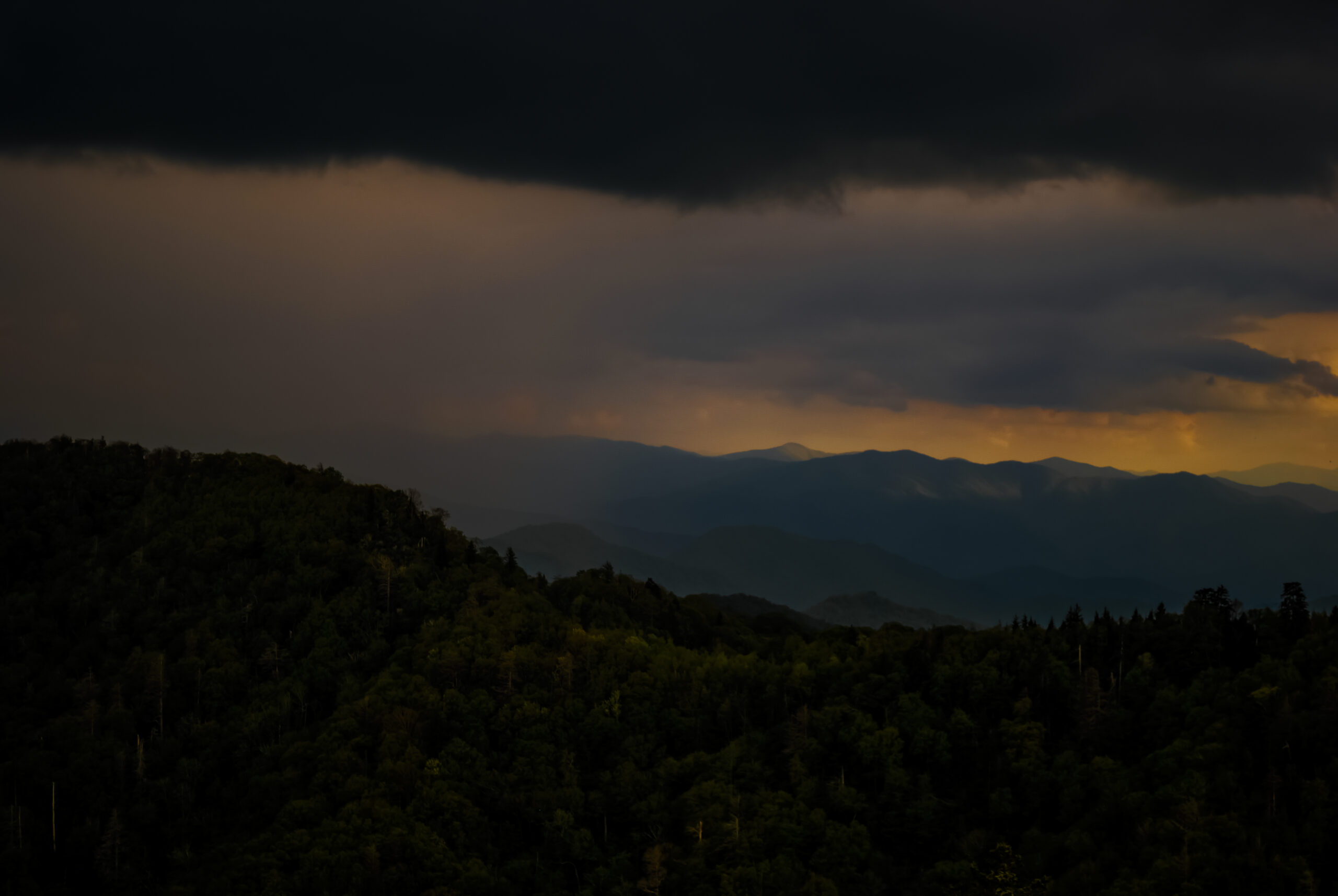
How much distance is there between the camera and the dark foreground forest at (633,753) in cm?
12662

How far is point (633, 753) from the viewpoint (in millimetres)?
152000

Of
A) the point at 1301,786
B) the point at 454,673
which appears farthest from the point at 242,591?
the point at 1301,786

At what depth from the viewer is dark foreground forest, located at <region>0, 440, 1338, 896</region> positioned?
126625 mm

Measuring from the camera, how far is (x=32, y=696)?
165375mm

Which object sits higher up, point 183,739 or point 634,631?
point 634,631

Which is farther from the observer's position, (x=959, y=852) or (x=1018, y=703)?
(x=1018, y=703)

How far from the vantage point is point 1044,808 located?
135 meters

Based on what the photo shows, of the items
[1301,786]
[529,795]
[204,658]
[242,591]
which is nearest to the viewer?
[1301,786]

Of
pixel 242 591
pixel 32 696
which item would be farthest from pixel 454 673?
pixel 32 696

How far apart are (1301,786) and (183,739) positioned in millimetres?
148283

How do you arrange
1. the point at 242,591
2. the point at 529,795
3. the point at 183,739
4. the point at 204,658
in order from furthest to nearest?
the point at 242,591, the point at 204,658, the point at 183,739, the point at 529,795

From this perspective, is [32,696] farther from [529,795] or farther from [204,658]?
[529,795]

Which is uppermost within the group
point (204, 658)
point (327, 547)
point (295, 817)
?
point (327, 547)

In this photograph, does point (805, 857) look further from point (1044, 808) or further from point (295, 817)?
point (295, 817)
